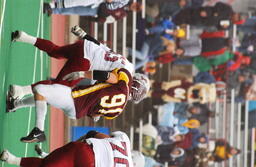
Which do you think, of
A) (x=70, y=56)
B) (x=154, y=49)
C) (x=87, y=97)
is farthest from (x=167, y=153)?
(x=87, y=97)

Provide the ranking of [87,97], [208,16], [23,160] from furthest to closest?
[208,16] < [87,97] < [23,160]

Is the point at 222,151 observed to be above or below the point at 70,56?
below

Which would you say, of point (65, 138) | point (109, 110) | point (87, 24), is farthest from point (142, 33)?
point (109, 110)

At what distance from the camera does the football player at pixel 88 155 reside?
11.9 feet

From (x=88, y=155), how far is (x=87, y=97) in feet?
2.11

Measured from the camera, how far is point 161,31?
8.65 m

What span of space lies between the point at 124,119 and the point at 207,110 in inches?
66.6

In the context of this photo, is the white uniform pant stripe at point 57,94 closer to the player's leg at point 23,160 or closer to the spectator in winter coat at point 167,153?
the player's leg at point 23,160

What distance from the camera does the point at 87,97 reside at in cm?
412

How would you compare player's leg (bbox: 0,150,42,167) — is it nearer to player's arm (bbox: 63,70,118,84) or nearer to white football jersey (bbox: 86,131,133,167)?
white football jersey (bbox: 86,131,133,167)

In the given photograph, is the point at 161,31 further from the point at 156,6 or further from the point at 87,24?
the point at 87,24

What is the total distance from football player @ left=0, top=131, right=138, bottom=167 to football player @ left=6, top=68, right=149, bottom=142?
10.7 inches

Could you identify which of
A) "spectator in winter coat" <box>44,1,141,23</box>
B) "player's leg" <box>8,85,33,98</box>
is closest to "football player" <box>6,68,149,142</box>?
"player's leg" <box>8,85,33,98</box>

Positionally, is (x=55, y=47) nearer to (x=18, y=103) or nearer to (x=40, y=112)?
(x=18, y=103)
